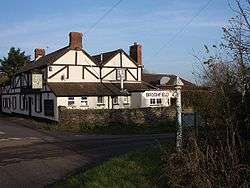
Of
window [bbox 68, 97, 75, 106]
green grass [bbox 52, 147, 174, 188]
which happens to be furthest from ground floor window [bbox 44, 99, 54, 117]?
green grass [bbox 52, 147, 174, 188]

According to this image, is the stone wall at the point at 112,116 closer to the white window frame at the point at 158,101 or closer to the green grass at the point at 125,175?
the white window frame at the point at 158,101

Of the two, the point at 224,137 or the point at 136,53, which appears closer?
the point at 224,137

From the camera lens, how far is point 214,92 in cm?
820

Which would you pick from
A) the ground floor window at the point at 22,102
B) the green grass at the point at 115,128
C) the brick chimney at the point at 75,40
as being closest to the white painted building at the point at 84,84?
the brick chimney at the point at 75,40

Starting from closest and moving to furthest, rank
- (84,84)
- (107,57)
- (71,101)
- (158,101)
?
1. (71,101)
2. (84,84)
3. (158,101)
4. (107,57)

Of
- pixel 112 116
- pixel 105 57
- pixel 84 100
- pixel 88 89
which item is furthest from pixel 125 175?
pixel 105 57

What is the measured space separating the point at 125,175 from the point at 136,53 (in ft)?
131

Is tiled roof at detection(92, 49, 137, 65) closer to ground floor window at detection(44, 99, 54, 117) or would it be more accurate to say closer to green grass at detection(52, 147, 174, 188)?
ground floor window at detection(44, 99, 54, 117)

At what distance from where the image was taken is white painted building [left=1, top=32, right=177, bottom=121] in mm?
39969

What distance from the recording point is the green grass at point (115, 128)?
31.7 m

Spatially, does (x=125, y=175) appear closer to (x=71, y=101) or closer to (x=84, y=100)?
(x=71, y=101)

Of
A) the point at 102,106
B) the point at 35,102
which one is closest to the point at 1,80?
the point at 35,102

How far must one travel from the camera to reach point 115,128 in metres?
33.3

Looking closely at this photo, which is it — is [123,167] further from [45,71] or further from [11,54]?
[11,54]
